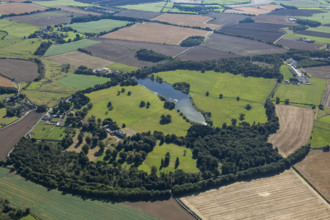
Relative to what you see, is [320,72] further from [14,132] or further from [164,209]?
[14,132]

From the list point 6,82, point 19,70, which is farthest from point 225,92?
point 19,70

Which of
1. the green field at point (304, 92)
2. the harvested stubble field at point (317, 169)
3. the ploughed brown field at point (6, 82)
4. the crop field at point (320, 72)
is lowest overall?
the harvested stubble field at point (317, 169)

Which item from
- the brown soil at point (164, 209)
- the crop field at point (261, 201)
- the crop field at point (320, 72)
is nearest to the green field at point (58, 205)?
the brown soil at point (164, 209)

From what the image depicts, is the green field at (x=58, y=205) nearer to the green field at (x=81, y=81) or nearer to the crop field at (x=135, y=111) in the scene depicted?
the crop field at (x=135, y=111)

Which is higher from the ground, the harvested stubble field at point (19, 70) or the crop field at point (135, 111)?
the harvested stubble field at point (19, 70)

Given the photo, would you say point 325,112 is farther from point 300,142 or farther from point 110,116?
point 110,116

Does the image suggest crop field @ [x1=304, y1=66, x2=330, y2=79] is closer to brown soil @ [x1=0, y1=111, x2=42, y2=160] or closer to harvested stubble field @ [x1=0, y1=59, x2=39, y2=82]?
brown soil @ [x1=0, y1=111, x2=42, y2=160]

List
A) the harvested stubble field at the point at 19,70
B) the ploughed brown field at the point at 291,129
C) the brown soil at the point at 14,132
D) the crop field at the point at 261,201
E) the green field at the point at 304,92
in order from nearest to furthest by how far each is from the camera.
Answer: the crop field at the point at 261,201, the brown soil at the point at 14,132, the ploughed brown field at the point at 291,129, the green field at the point at 304,92, the harvested stubble field at the point at 19,70
